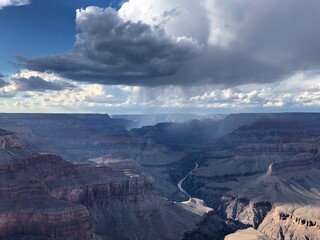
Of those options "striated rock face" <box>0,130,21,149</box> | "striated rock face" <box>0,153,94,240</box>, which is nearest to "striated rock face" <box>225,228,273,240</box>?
"striated rock face" <box>0,153,94,240</box>

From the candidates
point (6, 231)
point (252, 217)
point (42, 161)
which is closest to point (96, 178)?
point (42, 161)

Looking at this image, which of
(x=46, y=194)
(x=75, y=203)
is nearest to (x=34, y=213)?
(x=46, y=194)

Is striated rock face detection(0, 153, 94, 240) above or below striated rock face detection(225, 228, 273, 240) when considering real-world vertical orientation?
above

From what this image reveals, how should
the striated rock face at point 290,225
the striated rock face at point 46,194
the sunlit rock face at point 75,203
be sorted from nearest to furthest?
the striated rock face at point 46,194 → the sunlit rock face at point 75,203 → the striated rock face at point 290,225

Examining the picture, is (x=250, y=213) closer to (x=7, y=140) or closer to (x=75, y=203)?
(x=75, y=203)

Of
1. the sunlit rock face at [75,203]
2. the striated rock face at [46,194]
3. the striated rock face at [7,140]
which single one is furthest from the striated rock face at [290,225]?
the striated rock face at [7,140]

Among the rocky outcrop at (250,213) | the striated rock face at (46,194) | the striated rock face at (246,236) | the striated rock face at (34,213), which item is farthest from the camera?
the rocky outcrop at (250,213)

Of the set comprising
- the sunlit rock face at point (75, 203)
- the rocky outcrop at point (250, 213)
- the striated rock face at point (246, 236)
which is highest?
the sunlit rock face at point (75, 203)

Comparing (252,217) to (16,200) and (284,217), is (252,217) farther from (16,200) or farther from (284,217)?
(16,200)

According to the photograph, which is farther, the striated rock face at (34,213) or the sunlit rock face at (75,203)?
the sunlit rock face at (75,203)

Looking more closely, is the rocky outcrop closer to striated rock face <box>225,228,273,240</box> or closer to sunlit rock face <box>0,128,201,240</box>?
striated rock face <box>225,228,273,240</box>

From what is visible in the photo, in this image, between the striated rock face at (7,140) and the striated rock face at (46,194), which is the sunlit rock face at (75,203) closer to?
the striated rock face at (46,194)
